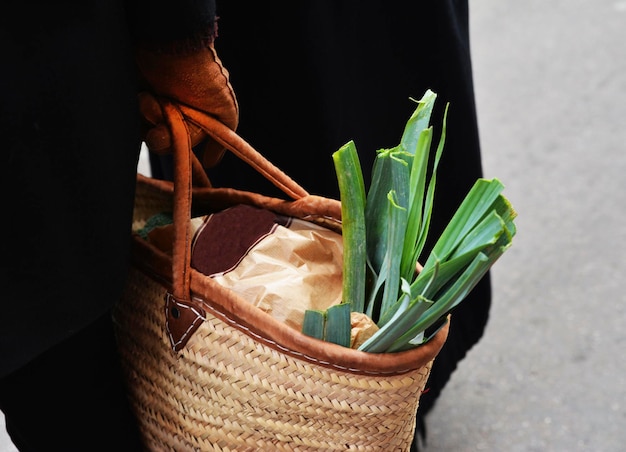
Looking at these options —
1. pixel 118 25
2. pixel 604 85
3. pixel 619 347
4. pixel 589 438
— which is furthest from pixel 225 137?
pixel 604 85

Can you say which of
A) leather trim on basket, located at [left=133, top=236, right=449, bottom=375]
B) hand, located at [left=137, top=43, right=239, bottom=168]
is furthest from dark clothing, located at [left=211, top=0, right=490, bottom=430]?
leather trim on basket, located at [left=133, top=236, right=449, bottom=375]

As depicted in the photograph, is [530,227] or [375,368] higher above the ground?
[375,368]

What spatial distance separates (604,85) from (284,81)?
→ 71.5 inches

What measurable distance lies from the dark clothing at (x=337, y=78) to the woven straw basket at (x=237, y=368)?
247mm

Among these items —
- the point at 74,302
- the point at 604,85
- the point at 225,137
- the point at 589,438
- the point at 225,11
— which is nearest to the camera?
the point at 74,302

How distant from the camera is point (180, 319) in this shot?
0.80 m

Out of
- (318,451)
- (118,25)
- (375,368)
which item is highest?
(118,25)

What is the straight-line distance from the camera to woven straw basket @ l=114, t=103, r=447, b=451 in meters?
0.75

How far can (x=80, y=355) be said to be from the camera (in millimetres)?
836

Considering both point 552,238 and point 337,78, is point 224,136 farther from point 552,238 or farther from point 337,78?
point 552,238

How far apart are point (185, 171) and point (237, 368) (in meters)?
0.20

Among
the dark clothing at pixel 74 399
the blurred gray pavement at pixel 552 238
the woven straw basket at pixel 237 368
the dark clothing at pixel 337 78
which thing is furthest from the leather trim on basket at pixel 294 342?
the blurred gray pavement at pixel 552 238

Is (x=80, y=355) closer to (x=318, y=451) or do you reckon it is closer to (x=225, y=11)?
(x=318, y=451)

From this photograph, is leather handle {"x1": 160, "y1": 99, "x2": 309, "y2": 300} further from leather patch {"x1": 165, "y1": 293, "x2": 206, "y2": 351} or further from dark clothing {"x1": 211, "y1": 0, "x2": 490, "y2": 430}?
dark clothing {"x1": 211, "y1": 0, "x2": 490, "y2": 430}
